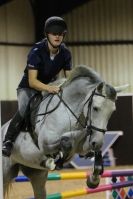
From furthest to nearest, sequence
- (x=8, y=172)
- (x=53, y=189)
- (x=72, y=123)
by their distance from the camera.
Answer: (x=53, y=189)
(x=8, y=172)
(x=72, y=123)

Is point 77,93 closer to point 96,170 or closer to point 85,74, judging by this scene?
point 85,74

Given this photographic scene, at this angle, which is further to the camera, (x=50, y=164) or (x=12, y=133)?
(x=12, y=133)

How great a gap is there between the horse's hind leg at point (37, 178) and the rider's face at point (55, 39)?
153cm

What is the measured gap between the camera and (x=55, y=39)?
17.4 feet

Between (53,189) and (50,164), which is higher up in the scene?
(50,164)

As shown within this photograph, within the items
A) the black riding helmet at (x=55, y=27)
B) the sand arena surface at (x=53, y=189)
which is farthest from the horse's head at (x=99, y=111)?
the sand arena surface at (x=53, y=189)

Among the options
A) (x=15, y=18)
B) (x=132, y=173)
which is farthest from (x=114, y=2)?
(x=132, y=173)

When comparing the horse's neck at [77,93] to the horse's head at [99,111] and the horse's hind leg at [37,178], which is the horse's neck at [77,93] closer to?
the horse's head at [99,111]

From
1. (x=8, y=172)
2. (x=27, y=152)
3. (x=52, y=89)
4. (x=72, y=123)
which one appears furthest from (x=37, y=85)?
(x=8, y=172)

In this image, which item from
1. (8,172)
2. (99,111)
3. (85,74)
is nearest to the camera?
(99,111)

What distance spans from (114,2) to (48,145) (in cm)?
1163

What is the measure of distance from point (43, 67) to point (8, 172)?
131 cm

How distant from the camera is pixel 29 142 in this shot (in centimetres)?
547

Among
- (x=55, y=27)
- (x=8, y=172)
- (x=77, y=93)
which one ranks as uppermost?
(x=55, y=27)
